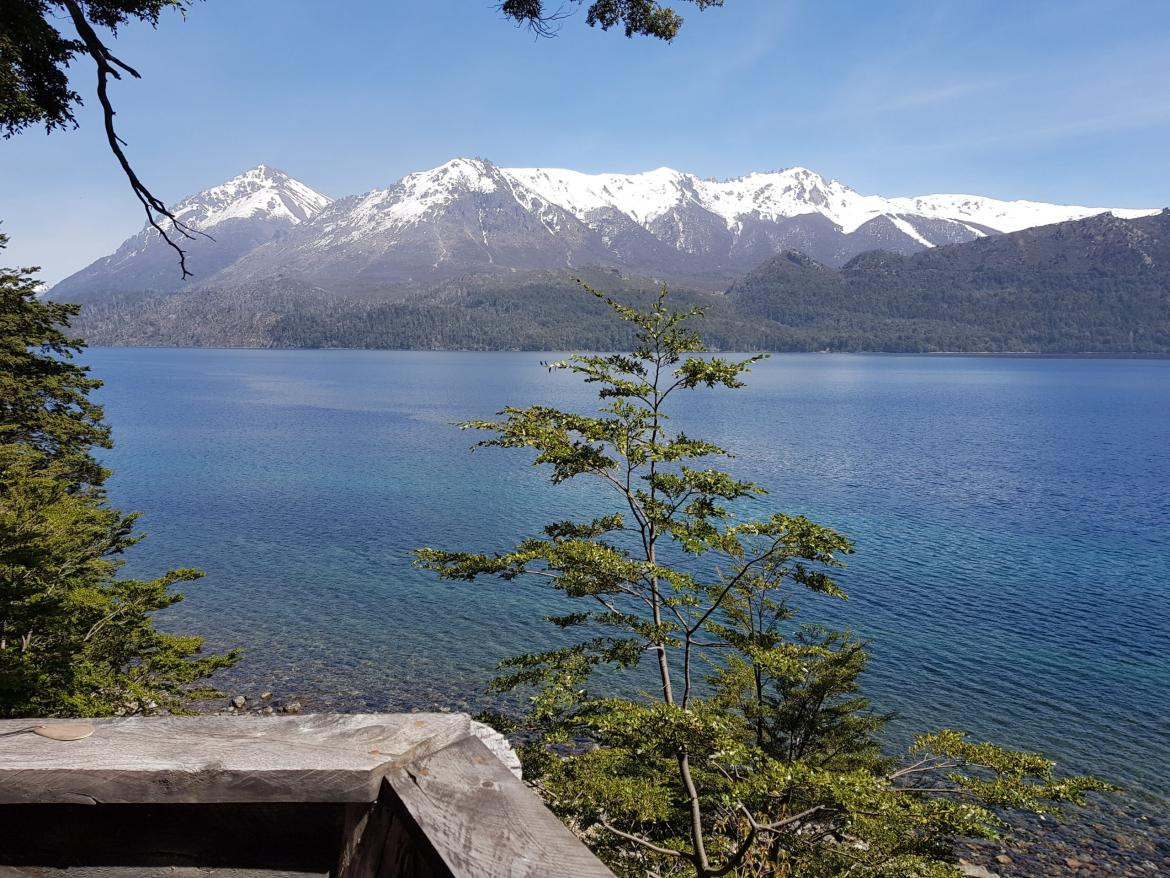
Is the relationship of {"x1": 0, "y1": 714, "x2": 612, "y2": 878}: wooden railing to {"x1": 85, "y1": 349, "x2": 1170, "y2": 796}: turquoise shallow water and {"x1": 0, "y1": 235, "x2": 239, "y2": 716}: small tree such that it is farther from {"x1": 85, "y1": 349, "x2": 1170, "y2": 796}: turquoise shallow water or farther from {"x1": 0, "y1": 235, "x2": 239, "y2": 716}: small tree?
{"x1": 85, "y1": 349, "x2": 1170, "y2": 796}: turquoise shallow water

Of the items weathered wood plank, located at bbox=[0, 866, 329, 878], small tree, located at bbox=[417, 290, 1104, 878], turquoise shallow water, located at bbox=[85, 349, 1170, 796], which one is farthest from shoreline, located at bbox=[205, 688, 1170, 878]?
weathered wood plank, located at bbox=[0, 866, 329, 878]

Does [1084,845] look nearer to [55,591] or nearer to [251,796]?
[251,796]

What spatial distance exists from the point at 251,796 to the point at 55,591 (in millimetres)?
15438

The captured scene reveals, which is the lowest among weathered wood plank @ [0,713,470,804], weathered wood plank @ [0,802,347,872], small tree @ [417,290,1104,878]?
small tree @ [417,290,1104,878]

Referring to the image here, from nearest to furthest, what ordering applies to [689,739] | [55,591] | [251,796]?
1. [251,796]
2. [689,739]
3. [55,591]

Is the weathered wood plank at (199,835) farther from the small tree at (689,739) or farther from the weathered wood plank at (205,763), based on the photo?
the small tree at (689,739)

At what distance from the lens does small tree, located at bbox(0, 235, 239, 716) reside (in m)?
12.4

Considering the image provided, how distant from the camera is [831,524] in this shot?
1644 inches

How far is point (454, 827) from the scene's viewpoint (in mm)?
1814

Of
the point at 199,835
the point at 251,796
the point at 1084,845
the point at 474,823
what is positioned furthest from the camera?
the point at 1084,845

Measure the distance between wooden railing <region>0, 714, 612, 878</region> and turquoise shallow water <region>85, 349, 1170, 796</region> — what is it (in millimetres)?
21461

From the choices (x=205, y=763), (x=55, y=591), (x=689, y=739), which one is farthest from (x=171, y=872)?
(x=55, y=591)

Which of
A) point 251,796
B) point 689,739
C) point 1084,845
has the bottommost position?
point 1084,845

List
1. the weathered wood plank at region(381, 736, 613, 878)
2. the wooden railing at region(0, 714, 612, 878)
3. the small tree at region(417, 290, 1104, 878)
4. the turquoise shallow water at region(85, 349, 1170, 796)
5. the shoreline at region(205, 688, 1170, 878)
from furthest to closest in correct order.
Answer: the turquoise shallow water at region(85, 349, 1170, 796)
the shoreline at region(205, 688, 1170, 878)
the small tree at region(417, 290, 1104, 878)
the wooden railing at region(0, 714, 612, 878)
the weathered wood plank at region(381, 736, 613, 878)
